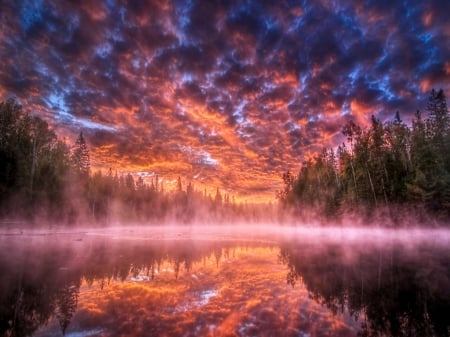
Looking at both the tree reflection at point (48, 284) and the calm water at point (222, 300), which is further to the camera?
the tree reflection at point (48, 284)

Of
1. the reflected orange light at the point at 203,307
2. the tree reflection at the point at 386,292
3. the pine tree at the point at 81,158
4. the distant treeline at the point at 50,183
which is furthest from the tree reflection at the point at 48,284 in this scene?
the pine tree at the point at 81,158

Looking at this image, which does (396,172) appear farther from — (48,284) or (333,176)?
(48,284)

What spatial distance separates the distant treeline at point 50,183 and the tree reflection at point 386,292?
1798 inches

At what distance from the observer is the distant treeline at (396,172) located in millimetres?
37375

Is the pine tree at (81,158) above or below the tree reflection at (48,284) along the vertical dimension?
above

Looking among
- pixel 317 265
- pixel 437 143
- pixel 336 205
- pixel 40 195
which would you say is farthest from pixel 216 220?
pixel 317 265

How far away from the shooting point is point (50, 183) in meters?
48.5

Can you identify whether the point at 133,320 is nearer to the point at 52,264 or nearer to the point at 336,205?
the point at 52,264

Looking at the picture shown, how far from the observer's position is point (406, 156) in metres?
46.0

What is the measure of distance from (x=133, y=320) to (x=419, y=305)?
27.5 feet

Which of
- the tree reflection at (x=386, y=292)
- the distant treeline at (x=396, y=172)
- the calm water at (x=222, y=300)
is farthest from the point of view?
the distant treeline at (x=396, y=172)

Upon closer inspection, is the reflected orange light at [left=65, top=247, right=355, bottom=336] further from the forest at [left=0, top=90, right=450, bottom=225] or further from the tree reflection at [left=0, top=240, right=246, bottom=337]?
the forest at [left=0, top=90, right=450, bottom=225]

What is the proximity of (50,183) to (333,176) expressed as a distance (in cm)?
6808

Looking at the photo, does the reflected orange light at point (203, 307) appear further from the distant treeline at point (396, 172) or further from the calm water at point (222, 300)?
the distant treeline at point (396, 172)
